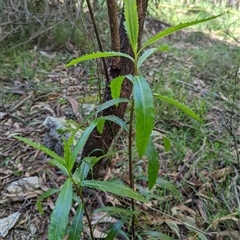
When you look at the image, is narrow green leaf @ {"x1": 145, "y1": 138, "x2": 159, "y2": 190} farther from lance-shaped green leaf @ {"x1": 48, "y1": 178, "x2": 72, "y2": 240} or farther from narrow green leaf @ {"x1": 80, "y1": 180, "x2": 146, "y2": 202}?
lance-shaped green leaf @ {"x1": 48, "y1": 178, "x2": 72, "y2": 240}

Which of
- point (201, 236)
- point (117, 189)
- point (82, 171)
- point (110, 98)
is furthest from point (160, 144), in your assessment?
point (117, 189)

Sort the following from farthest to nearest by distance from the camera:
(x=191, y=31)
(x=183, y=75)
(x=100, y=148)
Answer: (x=191, y=31)
(x=183, y=75)
(x=100, y=148)

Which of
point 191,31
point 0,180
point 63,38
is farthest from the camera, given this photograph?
point 191,31

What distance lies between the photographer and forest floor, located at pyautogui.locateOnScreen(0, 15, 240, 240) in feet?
4.42

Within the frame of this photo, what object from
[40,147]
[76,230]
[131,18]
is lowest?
[76,230]

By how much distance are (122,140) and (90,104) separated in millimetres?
432

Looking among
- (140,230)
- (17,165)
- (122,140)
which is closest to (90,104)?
(122,140)

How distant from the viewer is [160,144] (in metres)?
1.85

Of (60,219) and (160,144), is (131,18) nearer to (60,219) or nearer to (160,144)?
(60,219)

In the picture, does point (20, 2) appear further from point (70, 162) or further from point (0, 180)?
point (70, 162)

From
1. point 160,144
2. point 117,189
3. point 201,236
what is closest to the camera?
point 117,189

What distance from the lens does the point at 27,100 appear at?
7.48ft

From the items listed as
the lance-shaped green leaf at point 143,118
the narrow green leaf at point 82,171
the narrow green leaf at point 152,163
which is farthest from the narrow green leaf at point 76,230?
the lance-shaped green leaf at point 143,118

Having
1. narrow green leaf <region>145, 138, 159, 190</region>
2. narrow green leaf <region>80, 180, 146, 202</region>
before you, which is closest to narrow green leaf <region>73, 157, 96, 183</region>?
narrow green leaf <region>80, 180, 146, 202</region>
